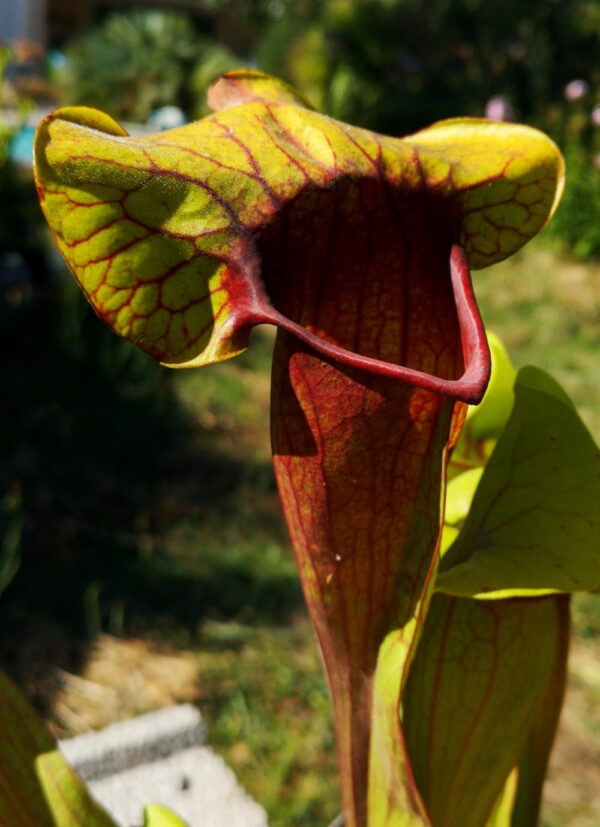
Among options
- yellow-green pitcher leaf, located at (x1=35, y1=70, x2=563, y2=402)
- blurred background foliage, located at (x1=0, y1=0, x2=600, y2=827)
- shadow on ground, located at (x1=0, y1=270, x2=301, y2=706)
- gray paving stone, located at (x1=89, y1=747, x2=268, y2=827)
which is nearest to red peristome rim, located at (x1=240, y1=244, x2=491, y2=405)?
yellow-green pitcher leaf, located at (x1=35, y1=70, x2=563, y2=402)

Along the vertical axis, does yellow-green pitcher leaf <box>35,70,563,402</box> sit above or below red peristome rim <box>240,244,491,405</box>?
above

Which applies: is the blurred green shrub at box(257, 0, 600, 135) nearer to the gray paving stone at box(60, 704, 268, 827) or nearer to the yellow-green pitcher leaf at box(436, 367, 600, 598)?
the gray paving stone at box(60, 704, 268, 827)

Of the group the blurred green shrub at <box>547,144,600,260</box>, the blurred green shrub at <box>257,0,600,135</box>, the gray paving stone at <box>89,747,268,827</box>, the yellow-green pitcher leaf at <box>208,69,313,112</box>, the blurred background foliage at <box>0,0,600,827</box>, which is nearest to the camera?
the yellow-green pitcher leaf at <box>208,69,313,112</box>

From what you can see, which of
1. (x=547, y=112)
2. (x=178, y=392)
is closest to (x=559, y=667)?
(x=178, y=392)

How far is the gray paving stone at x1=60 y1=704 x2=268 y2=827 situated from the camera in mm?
920

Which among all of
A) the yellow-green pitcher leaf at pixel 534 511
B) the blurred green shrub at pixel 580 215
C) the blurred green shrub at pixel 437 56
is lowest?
the yellow-green pitcher leaf at pixel 534 511

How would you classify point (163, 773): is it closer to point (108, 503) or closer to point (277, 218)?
point (277, 218)

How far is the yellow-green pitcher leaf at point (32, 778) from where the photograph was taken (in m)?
0.47

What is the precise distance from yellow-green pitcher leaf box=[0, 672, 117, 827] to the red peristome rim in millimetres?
274

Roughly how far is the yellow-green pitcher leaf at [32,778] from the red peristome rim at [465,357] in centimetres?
27

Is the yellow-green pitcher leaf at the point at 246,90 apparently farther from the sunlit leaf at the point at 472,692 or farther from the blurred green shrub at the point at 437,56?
the blurred green shrub at the point at 437,56

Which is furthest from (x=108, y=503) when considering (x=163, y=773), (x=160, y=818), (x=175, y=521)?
(x=160, y=818)

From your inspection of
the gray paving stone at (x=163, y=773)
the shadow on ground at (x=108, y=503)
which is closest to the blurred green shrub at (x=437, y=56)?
the shadow on ground at (x=108, y=503)

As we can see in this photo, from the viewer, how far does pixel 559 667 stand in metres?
0.55
